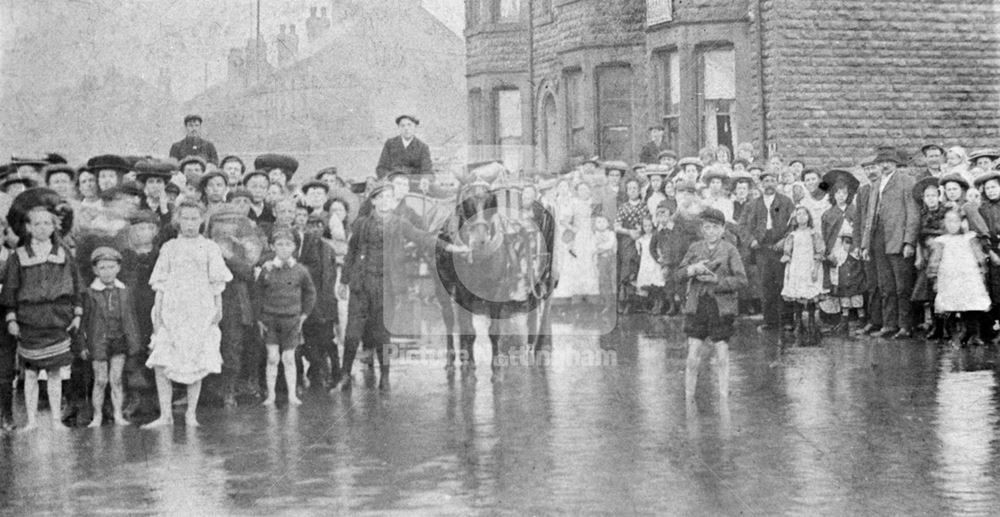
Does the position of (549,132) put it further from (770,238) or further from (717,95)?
(770,238)

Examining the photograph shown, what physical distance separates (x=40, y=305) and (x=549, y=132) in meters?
23.1

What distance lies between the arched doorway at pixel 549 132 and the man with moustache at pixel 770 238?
13681mm

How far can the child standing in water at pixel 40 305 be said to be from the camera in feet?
36.5

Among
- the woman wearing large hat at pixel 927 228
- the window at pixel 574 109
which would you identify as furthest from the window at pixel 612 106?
the woman wearing large hat at pixel 927 228

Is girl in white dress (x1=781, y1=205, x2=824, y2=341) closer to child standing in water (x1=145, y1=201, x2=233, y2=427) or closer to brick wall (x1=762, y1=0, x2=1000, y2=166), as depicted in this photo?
brick wall (x1=762, y1=0, x2=1000, y2=166)

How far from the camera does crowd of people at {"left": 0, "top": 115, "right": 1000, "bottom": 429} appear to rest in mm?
11352

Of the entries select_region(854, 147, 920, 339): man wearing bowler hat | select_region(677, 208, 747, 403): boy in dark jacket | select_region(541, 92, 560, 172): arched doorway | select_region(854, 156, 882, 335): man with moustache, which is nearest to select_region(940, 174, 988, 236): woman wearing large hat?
select_region(854, 147, 920, 339): man wearing bowler hat

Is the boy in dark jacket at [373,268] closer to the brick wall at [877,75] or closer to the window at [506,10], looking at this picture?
the brick wall at [877,75]

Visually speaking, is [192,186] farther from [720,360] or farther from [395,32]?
[395,32]

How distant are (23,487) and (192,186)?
241 inches

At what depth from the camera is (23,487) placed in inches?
342

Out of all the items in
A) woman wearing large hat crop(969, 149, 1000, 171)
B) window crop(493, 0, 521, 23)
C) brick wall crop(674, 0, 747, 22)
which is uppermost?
window crop(493, 0, 521, 23)

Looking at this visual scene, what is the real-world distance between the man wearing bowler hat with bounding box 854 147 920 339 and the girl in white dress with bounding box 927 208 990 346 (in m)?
0.56

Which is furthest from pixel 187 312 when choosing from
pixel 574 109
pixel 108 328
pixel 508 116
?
pixel 508 116
